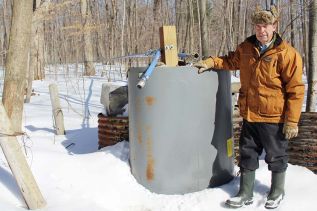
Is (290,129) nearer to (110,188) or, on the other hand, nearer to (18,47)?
(110,188)

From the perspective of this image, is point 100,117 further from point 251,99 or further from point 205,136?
point 251,99

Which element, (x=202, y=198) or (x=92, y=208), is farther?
(x=202, y=198)

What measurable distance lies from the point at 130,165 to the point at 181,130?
2.26 feet

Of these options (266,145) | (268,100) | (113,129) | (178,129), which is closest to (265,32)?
(268,100)

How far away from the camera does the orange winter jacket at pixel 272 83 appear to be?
3100 millimetres

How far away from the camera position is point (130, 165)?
3768mm

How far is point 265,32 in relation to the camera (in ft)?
10.4

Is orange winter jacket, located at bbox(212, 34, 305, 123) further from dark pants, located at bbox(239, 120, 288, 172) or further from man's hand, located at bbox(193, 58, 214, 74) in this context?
man's hand, located at bbox(193, 58, 214, 74)

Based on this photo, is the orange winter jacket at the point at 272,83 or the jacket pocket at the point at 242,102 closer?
the orange winter jacket at the point at 272,83

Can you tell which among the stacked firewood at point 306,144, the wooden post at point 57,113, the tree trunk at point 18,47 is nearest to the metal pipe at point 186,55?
the stacked firewood at point 306,144

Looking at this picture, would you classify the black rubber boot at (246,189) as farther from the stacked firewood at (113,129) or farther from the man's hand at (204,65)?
the stacked firewood at (113,129)

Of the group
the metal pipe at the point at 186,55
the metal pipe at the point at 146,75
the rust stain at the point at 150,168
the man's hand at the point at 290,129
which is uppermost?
the metal pipe at the point at 186,55

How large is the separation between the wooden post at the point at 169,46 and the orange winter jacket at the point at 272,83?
2.00ft

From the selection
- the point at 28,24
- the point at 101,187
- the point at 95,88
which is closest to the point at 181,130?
the point at 101,187
